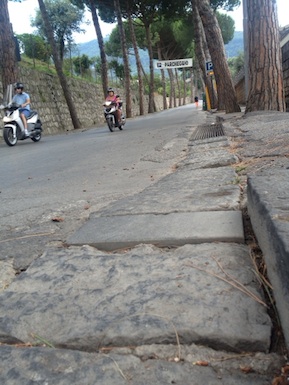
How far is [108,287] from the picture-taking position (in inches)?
40.8

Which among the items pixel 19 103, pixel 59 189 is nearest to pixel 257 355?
pixel 59 189

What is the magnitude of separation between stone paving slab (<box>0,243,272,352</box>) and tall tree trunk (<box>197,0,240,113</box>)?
9.57 meters

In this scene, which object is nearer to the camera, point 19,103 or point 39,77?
point 19,103

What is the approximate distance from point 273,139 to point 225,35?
1416 inches

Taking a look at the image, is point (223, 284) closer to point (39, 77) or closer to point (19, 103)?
point (19, 103)

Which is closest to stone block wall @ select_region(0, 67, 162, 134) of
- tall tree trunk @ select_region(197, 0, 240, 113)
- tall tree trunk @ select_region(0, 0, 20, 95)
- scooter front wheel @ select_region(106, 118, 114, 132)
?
tall tree trunk @ select_region(0, 0, 20, 95)

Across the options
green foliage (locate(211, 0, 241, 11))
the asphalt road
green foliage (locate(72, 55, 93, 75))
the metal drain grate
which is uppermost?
green foliage (locate(211, 0, 241, 11))

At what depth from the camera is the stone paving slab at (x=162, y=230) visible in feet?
4.33

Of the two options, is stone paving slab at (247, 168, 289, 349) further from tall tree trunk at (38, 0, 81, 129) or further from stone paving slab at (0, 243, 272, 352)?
tall tree trunk at (38, 0, 81, 129)

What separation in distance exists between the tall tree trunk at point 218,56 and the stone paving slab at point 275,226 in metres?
9.16

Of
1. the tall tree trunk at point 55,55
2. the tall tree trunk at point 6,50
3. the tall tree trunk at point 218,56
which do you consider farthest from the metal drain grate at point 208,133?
the tall tree trunk at point 55,55

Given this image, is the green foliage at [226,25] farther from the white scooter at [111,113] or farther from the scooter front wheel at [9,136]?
the scooter front wheel at [9,136]

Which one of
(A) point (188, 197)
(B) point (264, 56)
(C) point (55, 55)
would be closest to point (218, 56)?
(B) point (264, 56)

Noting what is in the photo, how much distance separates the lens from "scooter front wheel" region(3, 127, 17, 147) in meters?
8.35
